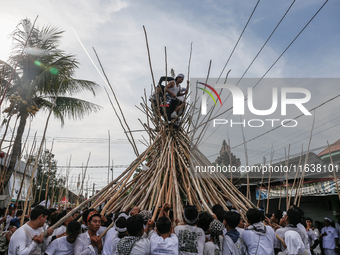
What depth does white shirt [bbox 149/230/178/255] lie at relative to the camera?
211cm

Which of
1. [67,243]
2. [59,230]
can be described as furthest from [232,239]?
[59,230]

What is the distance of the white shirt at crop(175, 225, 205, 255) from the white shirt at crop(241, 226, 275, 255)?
48 cm

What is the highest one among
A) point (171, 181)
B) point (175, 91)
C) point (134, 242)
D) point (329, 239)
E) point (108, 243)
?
point (175, 91)

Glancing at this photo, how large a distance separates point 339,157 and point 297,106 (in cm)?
469

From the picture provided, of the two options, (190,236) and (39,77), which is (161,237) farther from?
(39,77)

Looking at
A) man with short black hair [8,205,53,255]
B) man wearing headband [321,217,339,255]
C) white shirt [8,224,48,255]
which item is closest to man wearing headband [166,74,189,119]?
man with short black hair [8,205,53,255]

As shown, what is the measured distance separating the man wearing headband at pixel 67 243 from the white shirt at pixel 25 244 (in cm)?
9

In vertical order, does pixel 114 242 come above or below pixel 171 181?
below

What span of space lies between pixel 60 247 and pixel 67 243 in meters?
0.06

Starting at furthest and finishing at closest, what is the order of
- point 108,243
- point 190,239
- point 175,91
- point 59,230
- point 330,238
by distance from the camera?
point 330,238, point 175,91, point 59,230, point 108,243, point 190,239

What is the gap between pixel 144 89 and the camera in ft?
14.9

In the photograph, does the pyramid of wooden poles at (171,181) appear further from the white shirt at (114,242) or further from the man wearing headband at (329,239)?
the man wearing headband at (329,239)

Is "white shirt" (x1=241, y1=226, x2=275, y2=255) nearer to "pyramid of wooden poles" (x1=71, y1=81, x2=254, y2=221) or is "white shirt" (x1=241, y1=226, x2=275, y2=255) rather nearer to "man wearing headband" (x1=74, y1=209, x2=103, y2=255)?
"pyramid of wooden poles" (x1=71, y1=81, x2=254, y2=221)

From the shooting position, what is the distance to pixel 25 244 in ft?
7.23
